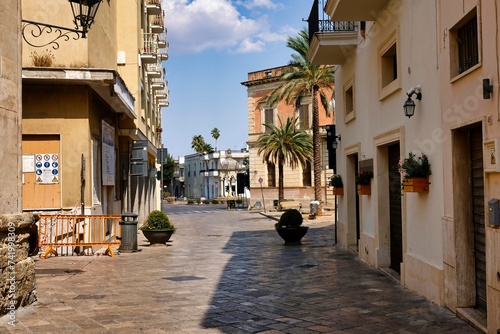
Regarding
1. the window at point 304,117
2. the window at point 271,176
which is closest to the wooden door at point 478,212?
the window at point 304,117

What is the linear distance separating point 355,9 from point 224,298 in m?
6.29

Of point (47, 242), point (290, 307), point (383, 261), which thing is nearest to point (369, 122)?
point (383, 261)

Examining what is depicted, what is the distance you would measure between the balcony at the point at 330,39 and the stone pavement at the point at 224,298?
17.2 ft

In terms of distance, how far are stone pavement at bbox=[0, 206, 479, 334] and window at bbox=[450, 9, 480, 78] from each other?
126 inches

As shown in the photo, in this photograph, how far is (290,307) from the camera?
314 inches

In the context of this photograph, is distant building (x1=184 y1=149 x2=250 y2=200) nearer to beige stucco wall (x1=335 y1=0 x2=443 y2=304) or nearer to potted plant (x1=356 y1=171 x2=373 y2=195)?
beige stucco wall (x1=335 y1=0 x2=443 y2=304)

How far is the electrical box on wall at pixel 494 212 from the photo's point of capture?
19.2 feet

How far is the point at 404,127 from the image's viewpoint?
31.8 feet

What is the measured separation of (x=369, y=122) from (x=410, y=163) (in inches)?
158

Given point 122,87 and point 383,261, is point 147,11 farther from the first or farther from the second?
point 383,261

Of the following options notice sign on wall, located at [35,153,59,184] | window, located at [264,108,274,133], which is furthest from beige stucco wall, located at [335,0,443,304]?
window, located at [264,108,274,133]

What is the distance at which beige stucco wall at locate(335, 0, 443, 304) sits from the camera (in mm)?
8188

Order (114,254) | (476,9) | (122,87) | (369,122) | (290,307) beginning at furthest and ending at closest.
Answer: (122,87) → (114,254) → (369,122) → (290,307) → (476,9)

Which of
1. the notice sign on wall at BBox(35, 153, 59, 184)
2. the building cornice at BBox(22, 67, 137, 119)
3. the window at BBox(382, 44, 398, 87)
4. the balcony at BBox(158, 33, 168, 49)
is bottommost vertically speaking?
the notice sign on wall at BBox(35, 153, 59, 184)
